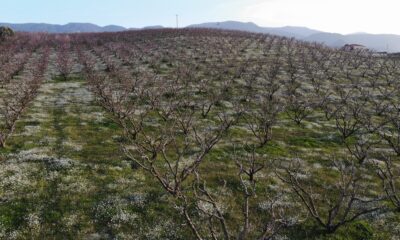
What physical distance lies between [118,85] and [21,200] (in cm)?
3576

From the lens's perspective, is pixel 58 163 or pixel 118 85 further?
pixel 118 85

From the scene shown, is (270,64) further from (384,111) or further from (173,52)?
(384,111)

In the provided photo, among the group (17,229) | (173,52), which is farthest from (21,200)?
Answer: (173,52)

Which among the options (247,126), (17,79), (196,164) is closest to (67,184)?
(196,164)

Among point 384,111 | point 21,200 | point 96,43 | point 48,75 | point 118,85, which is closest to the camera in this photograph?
point 21,200

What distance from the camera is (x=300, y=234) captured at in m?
19.1

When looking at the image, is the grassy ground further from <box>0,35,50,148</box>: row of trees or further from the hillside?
<box>0,35,50,148</box>: row of trees

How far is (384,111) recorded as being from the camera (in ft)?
150

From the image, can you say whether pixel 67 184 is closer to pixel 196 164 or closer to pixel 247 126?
pixel 196 164

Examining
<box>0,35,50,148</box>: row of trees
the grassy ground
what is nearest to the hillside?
the grassy ground

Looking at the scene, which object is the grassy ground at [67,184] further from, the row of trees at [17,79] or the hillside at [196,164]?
the row of trees at [17,79]

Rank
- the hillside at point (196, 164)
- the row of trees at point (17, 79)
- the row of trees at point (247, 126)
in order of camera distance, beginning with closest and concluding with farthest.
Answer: the hillside at point (196, 164) → the row of trees at point (247, 126) → the row of trees at point (17, 79)

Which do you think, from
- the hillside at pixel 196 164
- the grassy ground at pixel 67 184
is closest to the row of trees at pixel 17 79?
the hillside at pixel 196 164

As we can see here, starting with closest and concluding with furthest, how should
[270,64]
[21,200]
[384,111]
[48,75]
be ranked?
1. [21,200]
2. [384,111]
3. [48,75]
4. [270,64]
